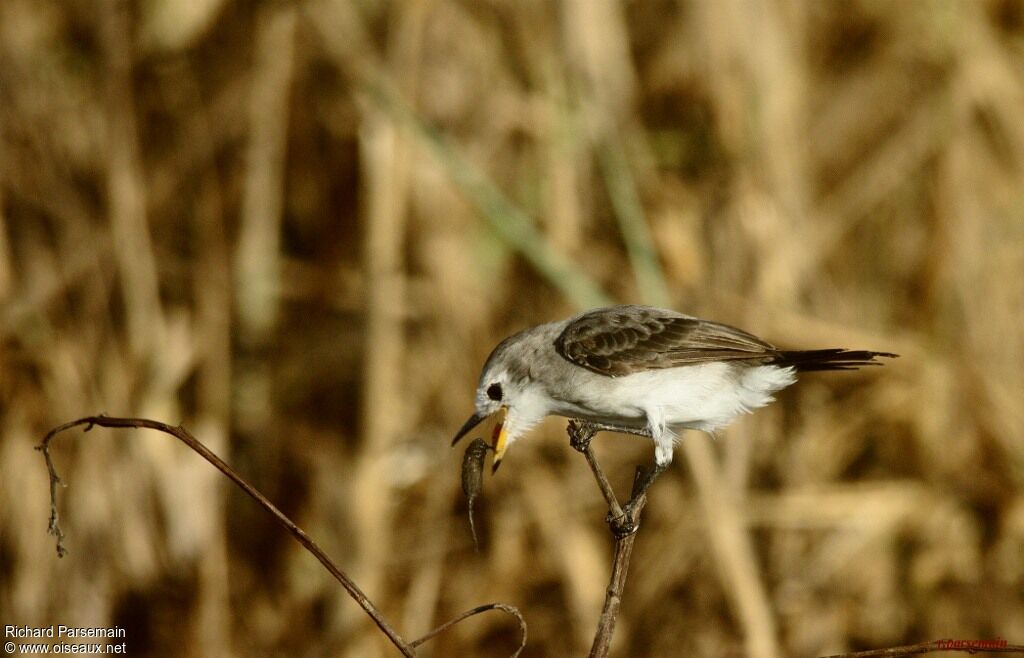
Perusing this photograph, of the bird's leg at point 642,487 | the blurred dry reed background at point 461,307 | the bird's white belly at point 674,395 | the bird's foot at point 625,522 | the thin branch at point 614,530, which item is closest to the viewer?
the thin branch at point 614,530

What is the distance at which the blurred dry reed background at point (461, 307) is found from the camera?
15.0ft

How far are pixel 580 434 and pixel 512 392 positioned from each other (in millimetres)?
336

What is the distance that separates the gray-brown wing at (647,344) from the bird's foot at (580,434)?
182 millimetres

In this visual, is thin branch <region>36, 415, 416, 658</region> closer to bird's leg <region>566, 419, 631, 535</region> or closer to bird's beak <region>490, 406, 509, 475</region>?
bird's leg <region>566, 419, 631, 535</region>

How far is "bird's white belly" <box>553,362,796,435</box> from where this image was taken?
110 inches

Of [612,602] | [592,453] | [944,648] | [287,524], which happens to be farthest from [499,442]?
[944,648]

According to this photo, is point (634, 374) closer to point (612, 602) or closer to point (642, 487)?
point (642, 487)

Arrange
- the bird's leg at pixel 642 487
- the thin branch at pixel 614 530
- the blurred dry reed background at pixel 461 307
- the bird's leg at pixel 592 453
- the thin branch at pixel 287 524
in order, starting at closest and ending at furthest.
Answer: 1. the thin branch at pixel 287 524
2. the thin branch at pixel 614 530
3. the bird's leg at pixel 592 453
4. the bird's leg at pixel 642 487
5. the blurred dry reed background at pixel 461 307

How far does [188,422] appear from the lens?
5113 mm

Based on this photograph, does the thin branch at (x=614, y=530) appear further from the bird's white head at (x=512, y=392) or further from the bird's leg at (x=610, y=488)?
the bird's white head at (x=512, y=392)

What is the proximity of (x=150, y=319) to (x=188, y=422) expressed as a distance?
0.67m

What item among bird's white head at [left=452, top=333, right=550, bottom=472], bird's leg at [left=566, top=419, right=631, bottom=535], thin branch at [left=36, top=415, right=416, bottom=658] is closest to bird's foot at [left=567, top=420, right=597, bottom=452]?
bird's leg at [left=566, top=419, right=631, bottom=535]

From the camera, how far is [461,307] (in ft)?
16.6

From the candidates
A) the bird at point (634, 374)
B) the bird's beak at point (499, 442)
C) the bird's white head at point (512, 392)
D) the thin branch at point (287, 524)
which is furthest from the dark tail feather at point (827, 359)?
the thin branch at point (287, 524)
